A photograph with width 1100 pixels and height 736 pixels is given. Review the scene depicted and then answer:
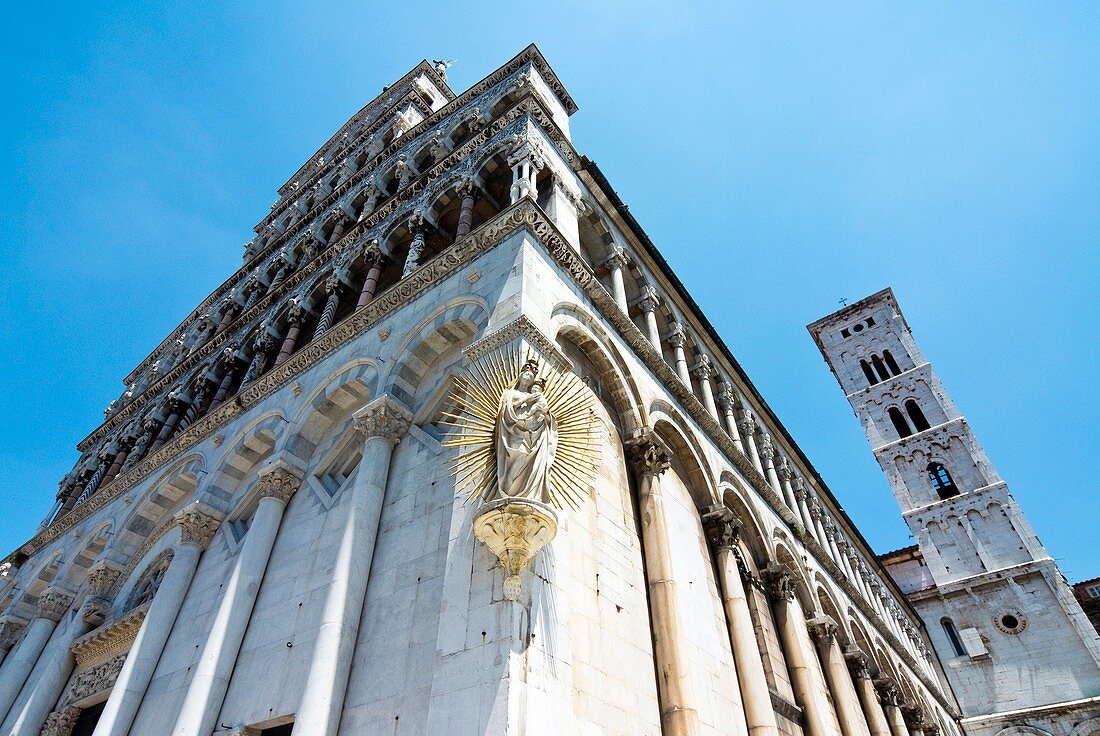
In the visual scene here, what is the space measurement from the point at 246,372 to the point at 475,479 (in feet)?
41.1

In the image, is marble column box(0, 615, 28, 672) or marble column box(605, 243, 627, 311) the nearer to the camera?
marble column box(605, 243, 627, 311)

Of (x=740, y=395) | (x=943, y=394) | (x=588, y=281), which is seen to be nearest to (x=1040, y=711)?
(x=943, y=394)

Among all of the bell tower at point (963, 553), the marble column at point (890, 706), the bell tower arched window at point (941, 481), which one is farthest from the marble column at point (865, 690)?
the bell tower arched window at point (941, 481)

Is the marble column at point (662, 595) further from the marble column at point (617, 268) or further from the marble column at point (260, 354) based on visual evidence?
the marble column at point (260, 354)

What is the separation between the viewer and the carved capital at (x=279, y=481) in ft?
35.3

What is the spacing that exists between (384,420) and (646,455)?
162 inches

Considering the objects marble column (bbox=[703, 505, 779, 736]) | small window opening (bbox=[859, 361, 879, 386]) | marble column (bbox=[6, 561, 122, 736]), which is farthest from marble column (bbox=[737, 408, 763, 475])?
small window opening (bbox=[859, 361, 879, 386])

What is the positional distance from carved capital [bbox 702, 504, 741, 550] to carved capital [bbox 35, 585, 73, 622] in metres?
14.5

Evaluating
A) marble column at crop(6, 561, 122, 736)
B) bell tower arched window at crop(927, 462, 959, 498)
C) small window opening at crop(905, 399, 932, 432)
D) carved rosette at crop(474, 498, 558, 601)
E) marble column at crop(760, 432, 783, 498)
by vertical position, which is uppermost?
small window opening at crop(905, 399, 932, 432)

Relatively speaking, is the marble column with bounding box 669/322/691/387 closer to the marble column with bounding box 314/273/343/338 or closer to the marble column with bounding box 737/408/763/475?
the marble column with bounding box 737/408/763/475

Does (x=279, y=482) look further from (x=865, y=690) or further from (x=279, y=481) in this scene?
(x=865, y=690)

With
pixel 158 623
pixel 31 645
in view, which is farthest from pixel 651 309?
pixel 31 645

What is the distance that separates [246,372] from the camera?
17312 mm

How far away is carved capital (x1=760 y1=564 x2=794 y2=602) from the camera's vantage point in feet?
45.3
